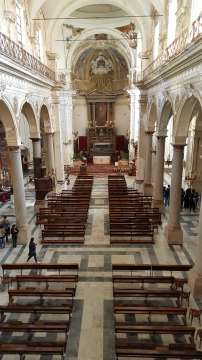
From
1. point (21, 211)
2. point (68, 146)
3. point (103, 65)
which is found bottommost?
point (21, 211)

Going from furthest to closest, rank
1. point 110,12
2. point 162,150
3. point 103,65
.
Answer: point 103,65, point 110,12, point 162,150

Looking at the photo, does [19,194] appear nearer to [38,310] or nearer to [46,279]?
[46,279]

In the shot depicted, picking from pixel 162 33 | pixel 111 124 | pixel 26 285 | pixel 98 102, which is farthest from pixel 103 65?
pixel 26 285

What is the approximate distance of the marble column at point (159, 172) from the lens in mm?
15273

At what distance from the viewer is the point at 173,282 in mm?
9102

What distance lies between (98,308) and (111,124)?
93.5 ft

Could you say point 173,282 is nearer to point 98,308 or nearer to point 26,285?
point 98,308

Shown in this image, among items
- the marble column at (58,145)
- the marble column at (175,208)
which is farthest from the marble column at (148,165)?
the marble column at (175,208)

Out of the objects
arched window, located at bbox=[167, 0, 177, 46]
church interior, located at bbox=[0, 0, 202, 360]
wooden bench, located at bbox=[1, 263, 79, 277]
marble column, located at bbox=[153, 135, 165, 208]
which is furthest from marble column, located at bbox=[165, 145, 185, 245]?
arched window, located at bbox=[167, 0, 177, 46]

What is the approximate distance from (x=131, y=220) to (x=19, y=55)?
28.5 feet

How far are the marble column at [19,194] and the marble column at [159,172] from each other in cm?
709

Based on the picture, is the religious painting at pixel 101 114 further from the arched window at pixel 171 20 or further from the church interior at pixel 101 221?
the arched window at pixel 171 20

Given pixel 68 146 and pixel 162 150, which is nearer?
pixel 162 150

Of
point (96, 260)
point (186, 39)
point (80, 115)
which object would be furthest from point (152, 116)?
point (80, 115)
